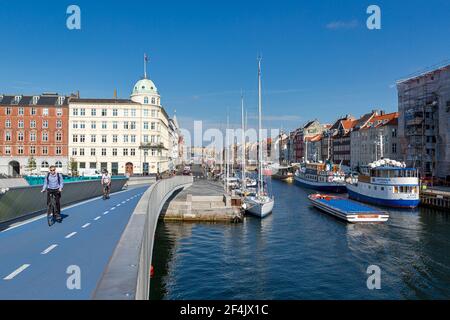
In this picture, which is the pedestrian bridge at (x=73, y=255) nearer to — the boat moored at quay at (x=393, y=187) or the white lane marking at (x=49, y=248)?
the white lane marking at (x=49, y=248)

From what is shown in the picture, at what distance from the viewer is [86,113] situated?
90.4 meters

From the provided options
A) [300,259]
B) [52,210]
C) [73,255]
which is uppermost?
[52,210]

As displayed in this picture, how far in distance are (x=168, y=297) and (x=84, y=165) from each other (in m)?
76.6

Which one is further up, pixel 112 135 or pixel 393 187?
pixel 112 135

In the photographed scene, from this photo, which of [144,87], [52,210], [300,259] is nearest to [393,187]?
[300,259]

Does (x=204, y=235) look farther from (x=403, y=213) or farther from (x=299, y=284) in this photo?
(x=403, y=213)

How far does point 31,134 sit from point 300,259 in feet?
261

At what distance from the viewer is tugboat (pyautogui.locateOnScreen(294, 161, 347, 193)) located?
87.2 meters

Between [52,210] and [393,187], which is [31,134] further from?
[52,210]

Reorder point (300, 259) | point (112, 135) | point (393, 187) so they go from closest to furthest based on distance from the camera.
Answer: point (300, 259), point (393, 187), point (112, 135)

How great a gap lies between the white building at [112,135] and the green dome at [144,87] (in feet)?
10.7

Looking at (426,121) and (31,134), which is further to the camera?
(31,134)

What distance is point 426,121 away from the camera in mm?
82688

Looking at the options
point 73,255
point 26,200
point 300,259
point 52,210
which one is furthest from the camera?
point 300,259
